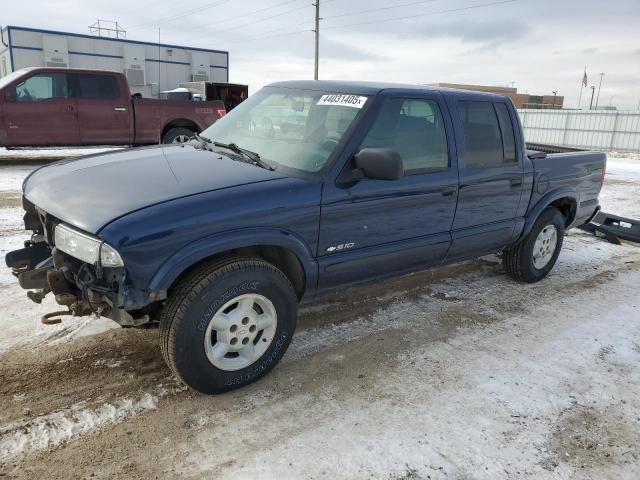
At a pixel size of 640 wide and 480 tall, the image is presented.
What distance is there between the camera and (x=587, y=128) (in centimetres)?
2502

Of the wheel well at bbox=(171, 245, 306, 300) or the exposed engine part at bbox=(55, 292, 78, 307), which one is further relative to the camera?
the wheel well at bbox=(171, 245, 306, 300)

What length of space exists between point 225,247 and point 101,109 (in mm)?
9590

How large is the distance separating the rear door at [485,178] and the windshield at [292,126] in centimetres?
107

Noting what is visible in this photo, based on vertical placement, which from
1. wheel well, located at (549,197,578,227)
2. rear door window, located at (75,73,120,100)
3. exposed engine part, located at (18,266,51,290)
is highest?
rear door window, located at (75,73,120,100)

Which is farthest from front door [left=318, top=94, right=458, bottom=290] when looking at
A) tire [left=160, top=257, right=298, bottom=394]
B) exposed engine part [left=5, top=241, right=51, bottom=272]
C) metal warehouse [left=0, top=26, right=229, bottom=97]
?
metal warehouse [left=0, top=26, right=229, bottom=97]

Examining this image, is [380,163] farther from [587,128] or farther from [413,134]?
[587,128]

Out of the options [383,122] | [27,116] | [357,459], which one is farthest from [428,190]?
[27,116]

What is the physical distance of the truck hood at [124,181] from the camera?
2.67 meters

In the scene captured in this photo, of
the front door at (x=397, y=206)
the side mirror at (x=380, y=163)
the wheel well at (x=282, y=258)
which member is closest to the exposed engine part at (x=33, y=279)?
the wheel well at (x=282, y=258)

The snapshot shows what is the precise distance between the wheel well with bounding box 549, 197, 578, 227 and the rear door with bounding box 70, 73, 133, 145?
30.2 ft

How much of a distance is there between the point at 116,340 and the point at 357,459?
1943 mm

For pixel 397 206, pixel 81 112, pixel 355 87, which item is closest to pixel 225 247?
pixel 397 206

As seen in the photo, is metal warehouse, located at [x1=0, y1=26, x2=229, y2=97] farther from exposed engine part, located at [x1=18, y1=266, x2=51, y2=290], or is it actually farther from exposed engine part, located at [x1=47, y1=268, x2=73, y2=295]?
exposed engine part, located at [x1=47, y1=268, x2=73, y2=295]

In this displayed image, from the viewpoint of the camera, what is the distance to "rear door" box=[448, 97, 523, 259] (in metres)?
4.07
